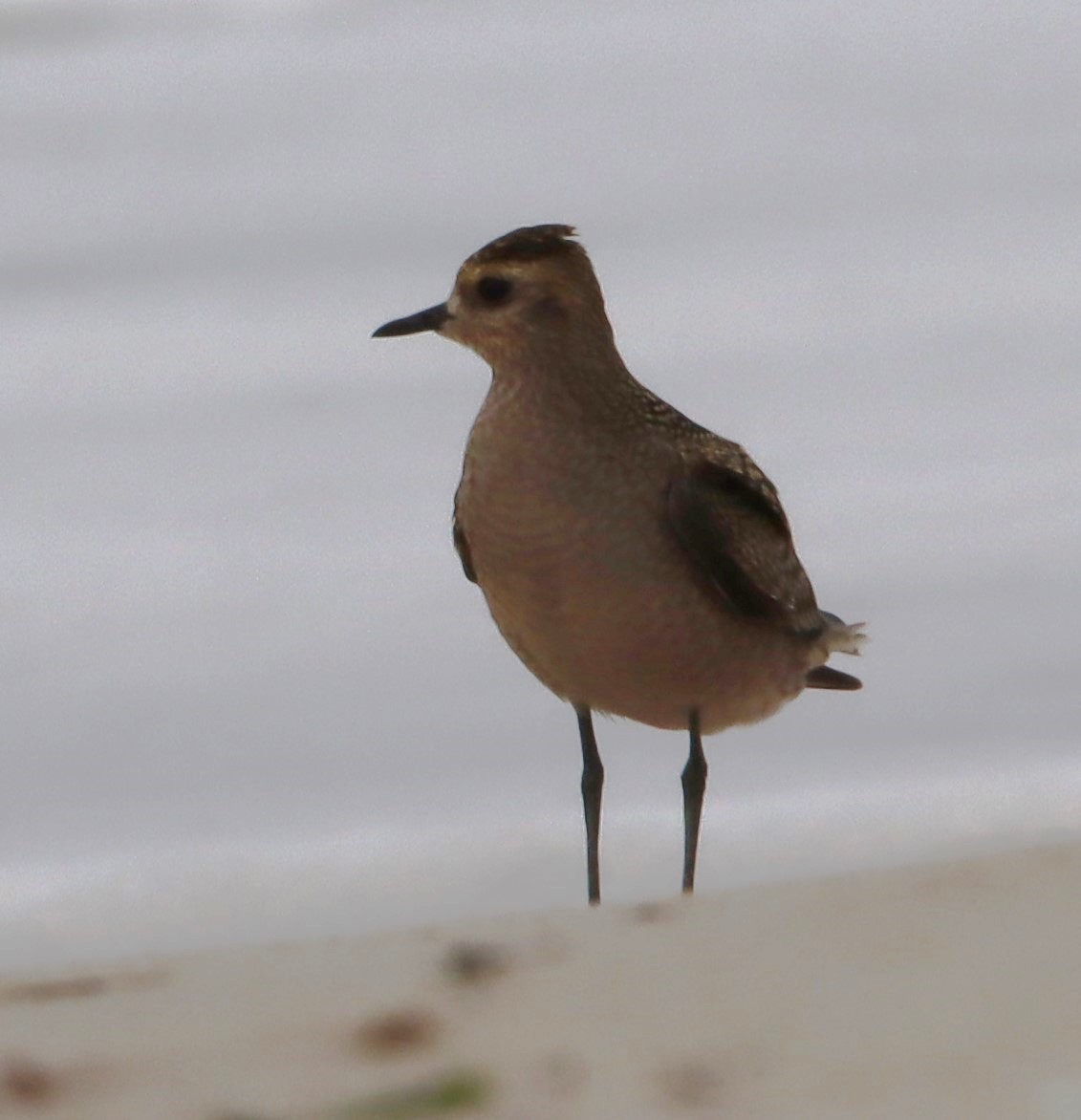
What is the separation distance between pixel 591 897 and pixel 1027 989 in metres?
2.43

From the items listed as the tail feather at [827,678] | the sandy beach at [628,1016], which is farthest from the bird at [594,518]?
the sandy beach at [628,1016]

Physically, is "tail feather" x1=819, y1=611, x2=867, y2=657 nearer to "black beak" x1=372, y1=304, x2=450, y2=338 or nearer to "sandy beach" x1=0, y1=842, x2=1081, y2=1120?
"black beak" x1=372, y1=304, x2=450, y2=338

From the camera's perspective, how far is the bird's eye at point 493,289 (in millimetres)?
3879

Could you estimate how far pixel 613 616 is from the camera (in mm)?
3760

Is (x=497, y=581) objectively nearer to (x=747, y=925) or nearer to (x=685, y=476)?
(x=685, y=476)

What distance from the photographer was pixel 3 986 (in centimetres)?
156

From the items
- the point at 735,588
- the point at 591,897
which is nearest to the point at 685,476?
the point at 735,588

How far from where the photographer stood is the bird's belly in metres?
3.73

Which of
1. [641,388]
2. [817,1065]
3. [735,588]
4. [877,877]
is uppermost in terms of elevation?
[641,388]

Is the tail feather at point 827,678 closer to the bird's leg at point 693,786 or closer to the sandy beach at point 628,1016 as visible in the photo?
the bird's leg at point 693,786

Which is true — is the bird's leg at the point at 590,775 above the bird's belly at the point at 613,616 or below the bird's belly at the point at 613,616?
below

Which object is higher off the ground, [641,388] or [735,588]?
[641,388]

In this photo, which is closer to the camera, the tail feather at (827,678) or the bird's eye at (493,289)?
the bird's eye at (493,289)

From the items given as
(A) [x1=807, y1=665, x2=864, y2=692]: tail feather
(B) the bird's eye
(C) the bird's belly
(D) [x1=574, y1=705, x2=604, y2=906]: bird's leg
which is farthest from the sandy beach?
(A) [x1=807, y1=665, x2=864, y2=692]: tail feather
